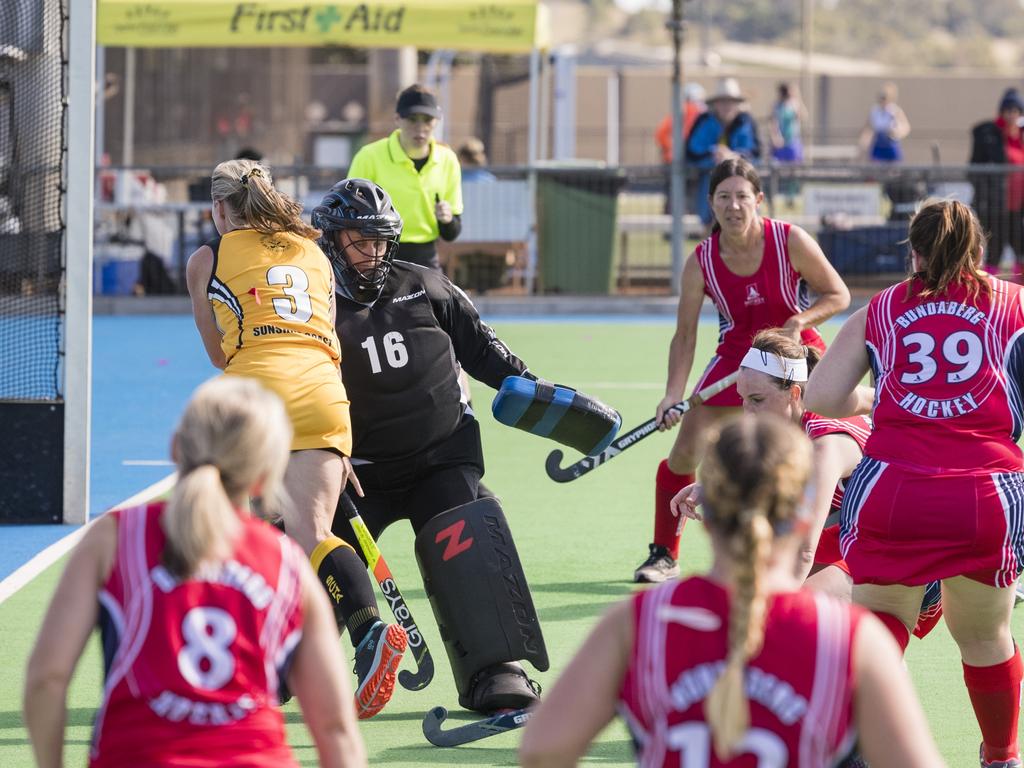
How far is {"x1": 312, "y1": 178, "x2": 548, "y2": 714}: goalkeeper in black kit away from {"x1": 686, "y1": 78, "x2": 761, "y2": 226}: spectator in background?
12.5 metres

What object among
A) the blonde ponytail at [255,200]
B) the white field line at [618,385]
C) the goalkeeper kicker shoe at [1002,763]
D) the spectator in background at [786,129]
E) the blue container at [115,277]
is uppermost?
the spectator in background at [786,129]

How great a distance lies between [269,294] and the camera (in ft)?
17.3

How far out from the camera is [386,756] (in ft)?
16.0

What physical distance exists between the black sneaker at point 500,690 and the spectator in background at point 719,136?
42.6 feet

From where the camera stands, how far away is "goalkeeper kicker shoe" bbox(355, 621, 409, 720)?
4938 mm

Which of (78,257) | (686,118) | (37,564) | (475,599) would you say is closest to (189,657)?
(475,599)

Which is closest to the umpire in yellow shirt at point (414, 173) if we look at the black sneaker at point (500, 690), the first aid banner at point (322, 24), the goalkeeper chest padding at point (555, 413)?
the goalkeeper chest padding at point (555, 413)

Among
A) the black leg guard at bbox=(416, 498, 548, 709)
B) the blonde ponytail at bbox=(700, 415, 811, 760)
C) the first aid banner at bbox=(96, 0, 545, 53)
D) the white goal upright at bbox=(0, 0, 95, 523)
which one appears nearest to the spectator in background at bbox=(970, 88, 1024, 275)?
the first aid banner at bbox=(96, 0, 545, 53)

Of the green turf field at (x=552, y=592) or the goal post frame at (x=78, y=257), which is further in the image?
the goal post frame at (x=78, y=257)

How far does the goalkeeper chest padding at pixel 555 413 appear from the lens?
5602mm

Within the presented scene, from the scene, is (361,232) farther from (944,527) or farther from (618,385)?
(618,385)

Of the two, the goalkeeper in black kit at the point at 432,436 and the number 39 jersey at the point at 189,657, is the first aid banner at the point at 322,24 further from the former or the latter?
the number 39 jersey at the point at 189,657

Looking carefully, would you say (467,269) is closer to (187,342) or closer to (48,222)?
(187,342)

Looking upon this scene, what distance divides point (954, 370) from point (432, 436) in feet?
6.00
